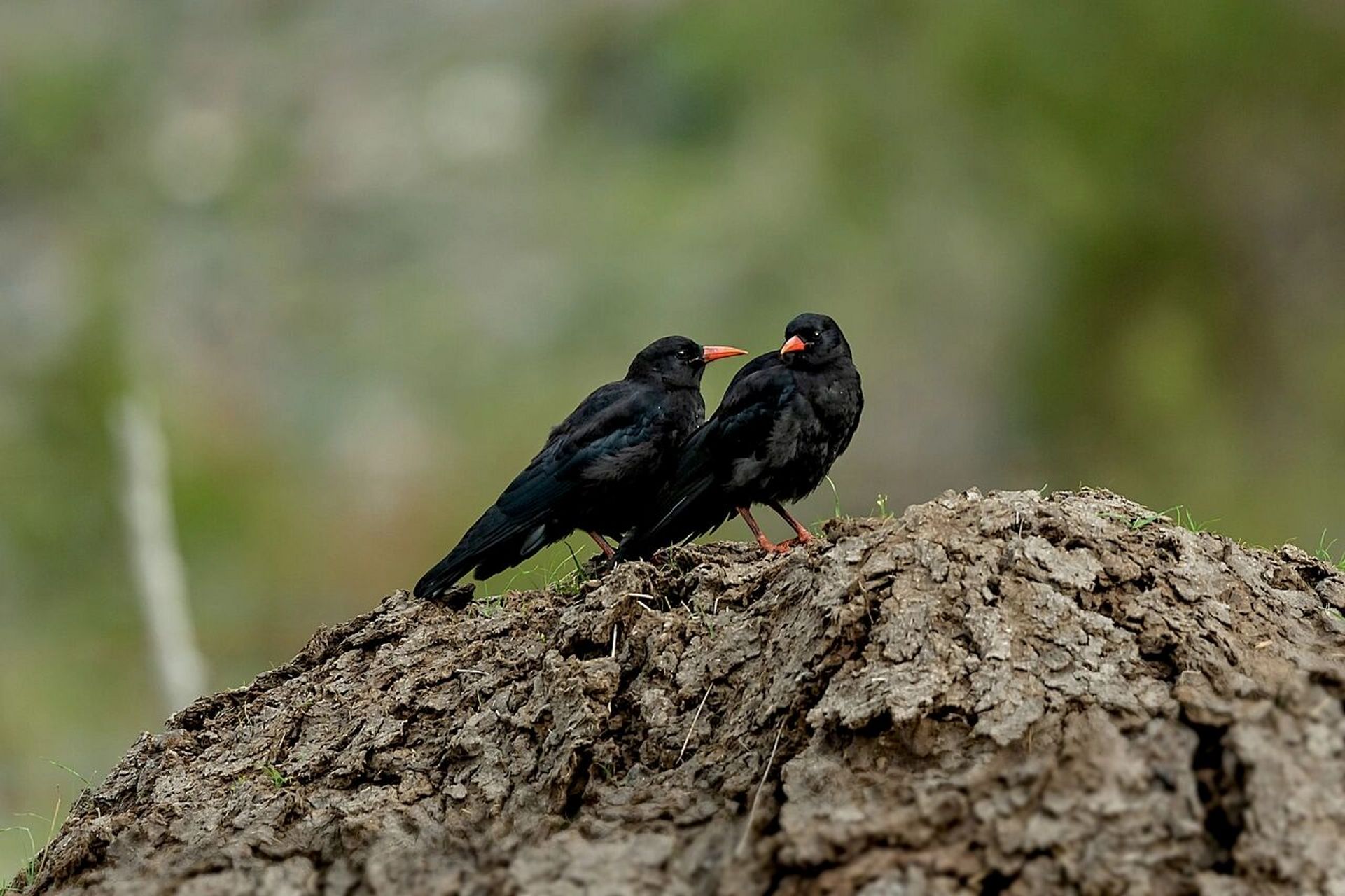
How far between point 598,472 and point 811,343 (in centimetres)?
124

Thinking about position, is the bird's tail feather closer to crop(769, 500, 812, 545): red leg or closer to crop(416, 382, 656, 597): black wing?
crop(416, 382, 656, 597): black wing

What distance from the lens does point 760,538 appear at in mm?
6887

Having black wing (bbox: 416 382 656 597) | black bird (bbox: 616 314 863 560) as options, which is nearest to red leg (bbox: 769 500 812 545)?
black bird (bbox: 616 314 863 560)

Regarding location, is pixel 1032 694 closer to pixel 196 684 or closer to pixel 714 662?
pixel 714 662

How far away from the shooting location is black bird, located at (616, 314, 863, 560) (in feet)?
23.6

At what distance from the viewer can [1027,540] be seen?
4.84 metres

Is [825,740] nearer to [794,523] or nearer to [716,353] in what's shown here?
[794,523]

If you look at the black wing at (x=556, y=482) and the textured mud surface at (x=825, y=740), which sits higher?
→ the black wing at (x=556, y=482)

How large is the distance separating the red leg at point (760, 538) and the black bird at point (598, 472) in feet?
1.96

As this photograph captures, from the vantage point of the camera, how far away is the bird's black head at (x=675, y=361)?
8164mm

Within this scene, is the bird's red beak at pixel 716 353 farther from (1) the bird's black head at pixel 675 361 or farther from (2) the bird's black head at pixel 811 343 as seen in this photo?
(2) the bird's black head at pixel 811 343

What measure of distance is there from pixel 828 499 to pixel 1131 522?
903cm

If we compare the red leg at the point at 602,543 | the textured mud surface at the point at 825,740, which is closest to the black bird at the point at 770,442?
the red leg at the point at 602,543

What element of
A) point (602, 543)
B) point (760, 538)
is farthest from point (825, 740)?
point (602, 543)
